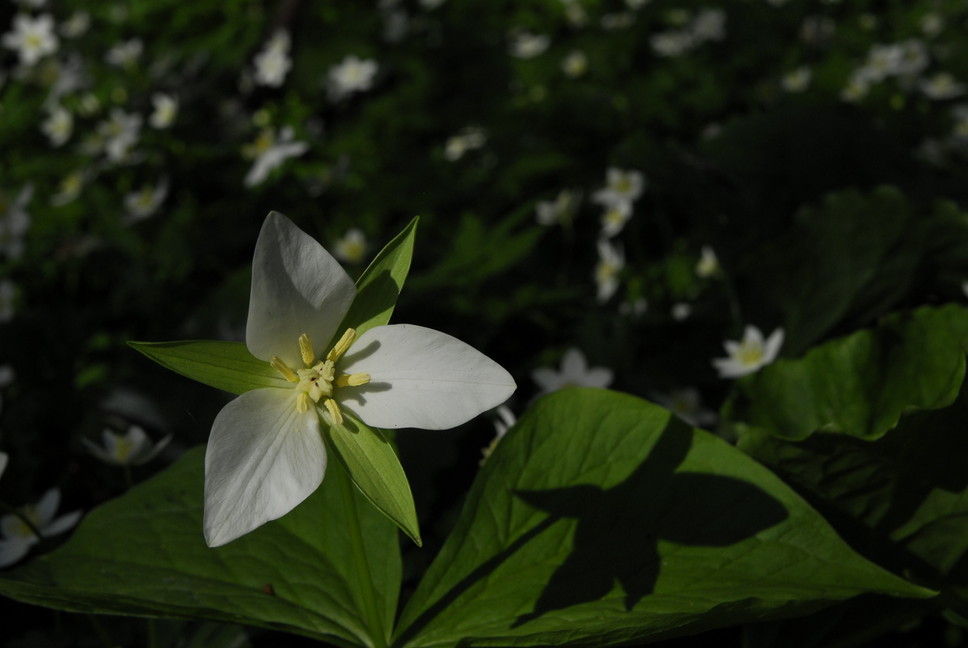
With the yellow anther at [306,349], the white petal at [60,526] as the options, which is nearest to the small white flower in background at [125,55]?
the white petal at [60,526]

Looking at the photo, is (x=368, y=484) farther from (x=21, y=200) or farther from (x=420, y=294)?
(x=21, y=200)

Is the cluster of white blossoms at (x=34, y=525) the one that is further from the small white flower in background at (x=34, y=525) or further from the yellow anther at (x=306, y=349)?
the yellow anther at (x=306, y=349)

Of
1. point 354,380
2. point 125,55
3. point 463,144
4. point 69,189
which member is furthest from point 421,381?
point 125,55

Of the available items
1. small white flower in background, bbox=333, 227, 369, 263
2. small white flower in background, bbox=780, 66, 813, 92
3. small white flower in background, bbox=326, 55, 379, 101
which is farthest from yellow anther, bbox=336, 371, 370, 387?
small white flower in background, bbox=780, 66, 813, 92

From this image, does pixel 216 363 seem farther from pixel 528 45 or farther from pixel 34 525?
pixel 528 45

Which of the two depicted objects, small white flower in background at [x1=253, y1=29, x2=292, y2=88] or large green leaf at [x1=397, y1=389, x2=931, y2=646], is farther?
small white flower in background at [x1=253, y1=29, x2=292, y2=88]

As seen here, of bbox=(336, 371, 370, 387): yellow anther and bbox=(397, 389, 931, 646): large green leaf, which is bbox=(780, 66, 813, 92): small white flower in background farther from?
bbox=(336, 371, 370, 387): yellow anther
